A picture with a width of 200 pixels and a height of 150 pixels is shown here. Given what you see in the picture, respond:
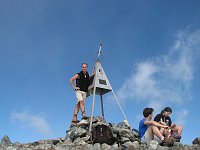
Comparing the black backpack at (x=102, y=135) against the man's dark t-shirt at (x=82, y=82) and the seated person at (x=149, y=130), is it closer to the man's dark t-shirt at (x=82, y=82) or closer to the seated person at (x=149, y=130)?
the seated person at (x=149, y=130)

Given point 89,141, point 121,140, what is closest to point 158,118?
point 121,140

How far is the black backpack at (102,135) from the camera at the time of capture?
12039 mm

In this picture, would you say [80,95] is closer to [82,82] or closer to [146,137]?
[82,82]

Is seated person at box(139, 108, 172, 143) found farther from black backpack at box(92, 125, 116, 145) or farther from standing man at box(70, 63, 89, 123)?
standing man at box(70, 63, 89, 123)

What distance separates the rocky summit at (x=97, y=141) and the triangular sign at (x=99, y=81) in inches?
56.9

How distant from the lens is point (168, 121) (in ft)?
39.3

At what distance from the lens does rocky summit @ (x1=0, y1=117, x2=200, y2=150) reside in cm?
1125

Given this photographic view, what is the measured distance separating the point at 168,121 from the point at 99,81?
4.11 meters

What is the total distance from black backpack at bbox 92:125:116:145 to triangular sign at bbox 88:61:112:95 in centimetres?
267

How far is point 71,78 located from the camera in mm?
14312

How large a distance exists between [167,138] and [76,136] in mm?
3875

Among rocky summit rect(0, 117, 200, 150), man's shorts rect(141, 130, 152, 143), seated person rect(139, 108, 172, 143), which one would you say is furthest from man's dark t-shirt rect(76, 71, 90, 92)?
man's shorts rect(141, 130, 152, 143)

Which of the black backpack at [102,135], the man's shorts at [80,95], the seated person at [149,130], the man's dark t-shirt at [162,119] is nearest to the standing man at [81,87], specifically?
the man's shorts at [80,95]

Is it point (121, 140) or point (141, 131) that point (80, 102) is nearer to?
point (121, 140)
